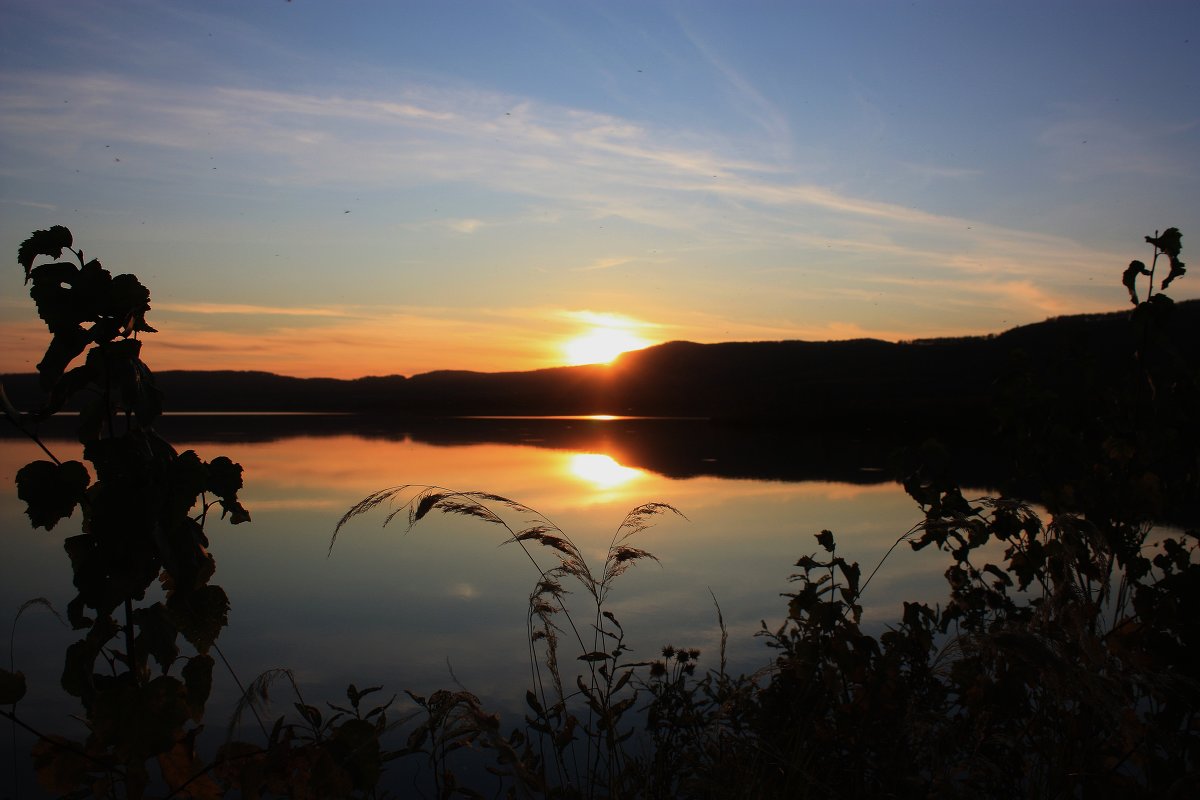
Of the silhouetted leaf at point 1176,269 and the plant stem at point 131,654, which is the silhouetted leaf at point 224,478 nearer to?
the plant stem at point 131,654

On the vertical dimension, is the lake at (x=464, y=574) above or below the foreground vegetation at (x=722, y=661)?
below

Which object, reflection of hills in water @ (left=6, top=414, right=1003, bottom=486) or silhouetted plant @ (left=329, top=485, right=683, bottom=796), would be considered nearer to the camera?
silhouetted plant @ (left=329, top=485, right=683, bottom=796)

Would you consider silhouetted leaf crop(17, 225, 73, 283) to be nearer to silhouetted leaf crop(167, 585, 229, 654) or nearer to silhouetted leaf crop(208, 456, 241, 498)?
silhouetted leaf crop(208, 456, 241, 498)

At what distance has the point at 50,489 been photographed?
1809 millimetres

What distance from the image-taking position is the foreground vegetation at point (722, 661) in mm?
1812

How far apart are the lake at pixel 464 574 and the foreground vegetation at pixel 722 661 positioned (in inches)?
26.3

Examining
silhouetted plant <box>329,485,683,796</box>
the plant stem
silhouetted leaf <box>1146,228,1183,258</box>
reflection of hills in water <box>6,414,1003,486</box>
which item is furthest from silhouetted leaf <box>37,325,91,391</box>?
reflection of hills in water <box>6,414,1003,486</box>

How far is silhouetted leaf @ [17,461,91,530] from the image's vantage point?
1791 mm

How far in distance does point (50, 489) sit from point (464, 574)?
6.87 m

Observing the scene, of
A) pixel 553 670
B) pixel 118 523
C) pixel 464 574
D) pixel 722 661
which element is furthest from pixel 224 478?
pixel 464 574

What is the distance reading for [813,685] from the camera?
150 inches

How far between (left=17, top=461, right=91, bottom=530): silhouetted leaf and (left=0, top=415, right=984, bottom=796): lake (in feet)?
7.82

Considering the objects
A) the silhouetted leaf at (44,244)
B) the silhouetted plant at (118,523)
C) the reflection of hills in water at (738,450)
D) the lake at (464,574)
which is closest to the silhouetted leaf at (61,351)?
the silhouetted plant at (118,523)

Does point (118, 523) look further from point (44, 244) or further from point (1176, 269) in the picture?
point (1176, 269)
